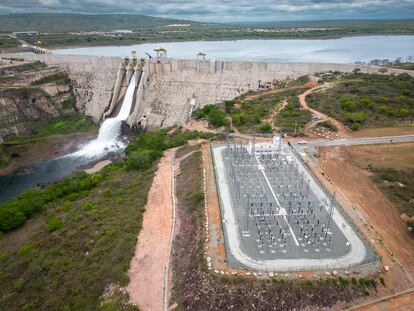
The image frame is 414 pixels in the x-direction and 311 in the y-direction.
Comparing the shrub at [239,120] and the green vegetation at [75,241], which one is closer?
the green vegetation at [75,241]

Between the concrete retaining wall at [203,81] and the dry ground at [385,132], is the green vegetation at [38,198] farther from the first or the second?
the dry ground at [385,132]

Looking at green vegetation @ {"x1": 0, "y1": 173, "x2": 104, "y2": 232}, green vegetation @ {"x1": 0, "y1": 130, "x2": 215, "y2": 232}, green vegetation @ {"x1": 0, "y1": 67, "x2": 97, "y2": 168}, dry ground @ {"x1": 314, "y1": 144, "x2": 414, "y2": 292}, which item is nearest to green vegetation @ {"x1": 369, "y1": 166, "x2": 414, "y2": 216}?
dry ground @ {"x1": 314, "y1": 144, "x2": 414, "y2": 292}

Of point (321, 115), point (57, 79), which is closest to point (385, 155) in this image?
point (321, 115)

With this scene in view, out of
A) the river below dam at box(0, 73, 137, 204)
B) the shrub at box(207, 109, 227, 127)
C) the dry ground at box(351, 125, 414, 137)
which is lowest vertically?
the river below dam at box(0, 73, 137, 204)

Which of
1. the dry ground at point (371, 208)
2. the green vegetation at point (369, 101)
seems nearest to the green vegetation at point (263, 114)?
the green vegetation at point (369, 101)

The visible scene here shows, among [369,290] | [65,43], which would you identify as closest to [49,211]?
[369,290]

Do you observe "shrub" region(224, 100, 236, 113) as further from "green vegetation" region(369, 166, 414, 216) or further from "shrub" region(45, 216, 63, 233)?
"shrub" region(45, 216, 63, 233)

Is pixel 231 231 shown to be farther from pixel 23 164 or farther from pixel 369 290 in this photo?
pixel 23 164
